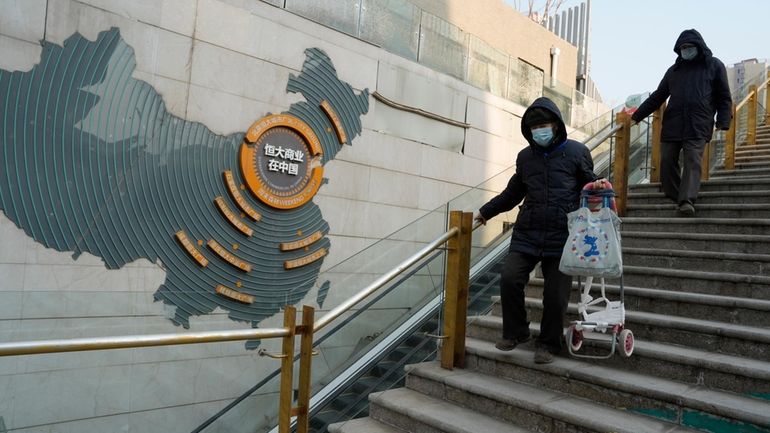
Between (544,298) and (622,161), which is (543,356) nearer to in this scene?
(544,298)

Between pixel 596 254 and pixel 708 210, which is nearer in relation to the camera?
pixel 596 254

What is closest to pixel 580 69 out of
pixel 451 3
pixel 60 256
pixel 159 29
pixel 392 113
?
pixel 451 3

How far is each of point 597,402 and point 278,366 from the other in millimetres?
1667

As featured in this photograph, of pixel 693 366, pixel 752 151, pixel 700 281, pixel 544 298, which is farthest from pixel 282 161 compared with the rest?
pixel 752 151

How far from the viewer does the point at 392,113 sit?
6391 millimetres

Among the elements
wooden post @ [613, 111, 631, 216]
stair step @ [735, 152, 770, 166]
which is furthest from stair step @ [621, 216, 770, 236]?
stair step @ [735, 152, 770, 166]

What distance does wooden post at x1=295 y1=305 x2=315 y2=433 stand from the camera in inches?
106

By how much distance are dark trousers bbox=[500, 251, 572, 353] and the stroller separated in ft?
0.34

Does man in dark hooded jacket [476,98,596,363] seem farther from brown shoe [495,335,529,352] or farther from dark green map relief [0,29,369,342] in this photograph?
dark green map relief [0,29,369,342]

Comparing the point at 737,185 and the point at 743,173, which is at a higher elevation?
the point at 743,173

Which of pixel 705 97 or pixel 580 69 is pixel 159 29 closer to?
pixel 705 97

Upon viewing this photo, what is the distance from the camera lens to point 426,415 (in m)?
2.93

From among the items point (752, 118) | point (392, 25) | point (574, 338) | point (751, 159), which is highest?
point (392, 25)

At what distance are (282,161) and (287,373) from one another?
2948 mm
